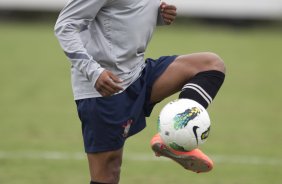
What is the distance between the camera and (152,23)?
17.3 feet

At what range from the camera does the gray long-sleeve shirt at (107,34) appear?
4844mm

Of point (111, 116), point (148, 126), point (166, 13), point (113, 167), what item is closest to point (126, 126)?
point (111, 116)

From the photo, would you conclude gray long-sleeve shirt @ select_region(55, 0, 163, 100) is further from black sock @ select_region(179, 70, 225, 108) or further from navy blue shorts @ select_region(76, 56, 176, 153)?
black sock @ select_region(179, 70, 225, 108)

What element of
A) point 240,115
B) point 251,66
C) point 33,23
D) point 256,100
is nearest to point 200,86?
point 240,115

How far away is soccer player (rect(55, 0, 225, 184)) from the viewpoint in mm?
4953

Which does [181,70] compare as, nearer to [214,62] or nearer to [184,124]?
[214,62]

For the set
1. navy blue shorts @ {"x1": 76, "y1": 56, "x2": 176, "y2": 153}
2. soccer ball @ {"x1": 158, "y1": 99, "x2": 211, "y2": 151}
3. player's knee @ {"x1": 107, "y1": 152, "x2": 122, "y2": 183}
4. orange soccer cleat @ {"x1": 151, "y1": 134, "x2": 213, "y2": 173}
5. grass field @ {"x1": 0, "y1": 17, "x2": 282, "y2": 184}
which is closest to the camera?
soccer ball @ {"x1": 158, "y1": 99, "x2": 211, "y2": 151}

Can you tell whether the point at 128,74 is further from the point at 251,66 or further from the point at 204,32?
the point at 204,32

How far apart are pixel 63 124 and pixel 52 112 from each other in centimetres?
93

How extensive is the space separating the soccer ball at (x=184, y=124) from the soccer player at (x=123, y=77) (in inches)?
7.1

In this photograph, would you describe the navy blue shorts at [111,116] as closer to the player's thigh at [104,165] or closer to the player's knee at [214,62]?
the player's thigh at [104,165]

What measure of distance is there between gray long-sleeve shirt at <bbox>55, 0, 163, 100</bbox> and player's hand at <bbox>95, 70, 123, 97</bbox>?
0.13m

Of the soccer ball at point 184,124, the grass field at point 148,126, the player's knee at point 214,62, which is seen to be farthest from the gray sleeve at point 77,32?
the grass field at point 148,126

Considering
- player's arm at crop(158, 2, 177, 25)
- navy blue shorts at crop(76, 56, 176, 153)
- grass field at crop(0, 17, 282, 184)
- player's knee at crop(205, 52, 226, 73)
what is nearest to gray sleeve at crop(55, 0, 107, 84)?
navy blue shorts at crop(76, 56, 176, 153)
